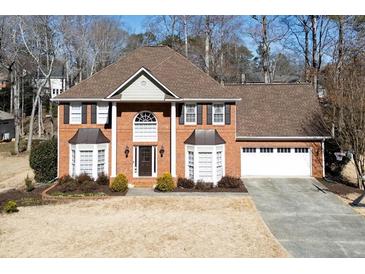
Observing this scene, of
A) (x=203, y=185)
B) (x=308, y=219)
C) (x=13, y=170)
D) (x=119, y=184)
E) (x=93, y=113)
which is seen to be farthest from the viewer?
(x=13, y=170)

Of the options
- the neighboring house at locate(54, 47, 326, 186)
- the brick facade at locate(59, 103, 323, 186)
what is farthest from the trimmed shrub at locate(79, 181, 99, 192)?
the brick facade at locate(59, 103, 323, 186)

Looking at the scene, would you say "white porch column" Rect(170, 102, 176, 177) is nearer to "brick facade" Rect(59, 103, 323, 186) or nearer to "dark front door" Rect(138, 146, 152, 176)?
"brick facade" Rect(59, 103, 323, 186)

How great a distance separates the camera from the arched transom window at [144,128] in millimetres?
22422

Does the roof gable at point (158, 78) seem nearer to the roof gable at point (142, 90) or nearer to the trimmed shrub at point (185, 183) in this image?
the roof gable at point (142, 90)

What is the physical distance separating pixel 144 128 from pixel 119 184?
13.6ft

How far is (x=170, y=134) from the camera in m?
22.4

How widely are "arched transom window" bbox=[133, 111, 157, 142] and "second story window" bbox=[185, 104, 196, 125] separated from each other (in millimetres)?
1991

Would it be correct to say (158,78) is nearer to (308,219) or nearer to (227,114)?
(227,114)

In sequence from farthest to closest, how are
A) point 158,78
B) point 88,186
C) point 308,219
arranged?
point 158,78
point 88,186
point 308,219

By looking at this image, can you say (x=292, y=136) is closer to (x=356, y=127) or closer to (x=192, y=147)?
(x=356, y=127)

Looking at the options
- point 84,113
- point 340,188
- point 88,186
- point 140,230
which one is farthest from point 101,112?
point 340,188

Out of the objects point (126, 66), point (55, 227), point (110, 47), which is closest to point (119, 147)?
point (126, 66)

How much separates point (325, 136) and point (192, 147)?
29.6 ft

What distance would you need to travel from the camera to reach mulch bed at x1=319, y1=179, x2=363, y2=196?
20.0 m
